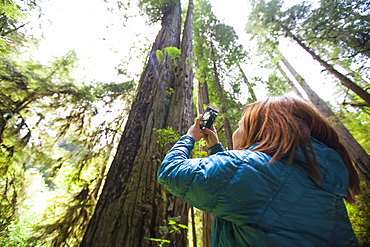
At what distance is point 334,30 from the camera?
21.0 feet

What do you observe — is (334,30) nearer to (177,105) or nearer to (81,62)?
(177,105)

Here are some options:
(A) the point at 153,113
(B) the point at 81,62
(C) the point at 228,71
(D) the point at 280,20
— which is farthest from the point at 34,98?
(D) the point at 280,20

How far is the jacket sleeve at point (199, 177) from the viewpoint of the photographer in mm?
799

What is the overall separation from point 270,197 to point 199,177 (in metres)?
0.35

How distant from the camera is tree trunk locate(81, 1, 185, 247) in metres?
1.65

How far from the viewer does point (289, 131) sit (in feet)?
2.95

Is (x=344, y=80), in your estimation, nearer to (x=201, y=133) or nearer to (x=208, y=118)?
(x=208, y=118)

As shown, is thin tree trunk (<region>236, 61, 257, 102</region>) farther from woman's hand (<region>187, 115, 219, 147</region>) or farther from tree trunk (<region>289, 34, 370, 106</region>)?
woman's hand (<region>187, 115, 219, 147</region>)

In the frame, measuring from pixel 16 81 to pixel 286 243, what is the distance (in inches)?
209

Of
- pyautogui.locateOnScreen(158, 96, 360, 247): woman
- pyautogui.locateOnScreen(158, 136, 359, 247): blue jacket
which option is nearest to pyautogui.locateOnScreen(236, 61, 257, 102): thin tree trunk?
pyautogui.locateOnScreen(158, 96, 360, 247): woman

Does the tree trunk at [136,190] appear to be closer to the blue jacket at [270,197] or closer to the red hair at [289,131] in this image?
the blue jacket at [270,197]

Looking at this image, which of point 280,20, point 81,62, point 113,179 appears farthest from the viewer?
point 280,20

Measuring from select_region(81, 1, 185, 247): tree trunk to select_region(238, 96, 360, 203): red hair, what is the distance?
4.48 ft

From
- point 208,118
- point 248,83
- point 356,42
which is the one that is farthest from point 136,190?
point 356,42
